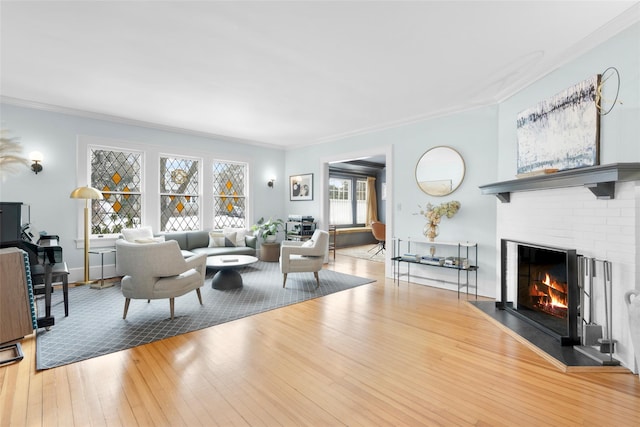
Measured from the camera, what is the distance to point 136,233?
4691mm

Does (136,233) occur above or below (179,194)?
below

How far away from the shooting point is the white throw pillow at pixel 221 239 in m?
5.64

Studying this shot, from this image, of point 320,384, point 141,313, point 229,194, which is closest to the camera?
point 320,384

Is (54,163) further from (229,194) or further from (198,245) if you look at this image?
(229,194)

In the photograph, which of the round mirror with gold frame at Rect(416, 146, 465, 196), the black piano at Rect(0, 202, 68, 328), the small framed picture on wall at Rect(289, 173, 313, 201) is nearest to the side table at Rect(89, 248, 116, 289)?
the black piano at Rect(0, 202, 68, 328)

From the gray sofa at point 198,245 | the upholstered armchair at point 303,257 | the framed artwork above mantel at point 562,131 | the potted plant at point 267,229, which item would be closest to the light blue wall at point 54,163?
the gray sofa at point 198,245

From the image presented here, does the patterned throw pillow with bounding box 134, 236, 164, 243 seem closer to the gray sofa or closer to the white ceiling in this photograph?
the gray sofa

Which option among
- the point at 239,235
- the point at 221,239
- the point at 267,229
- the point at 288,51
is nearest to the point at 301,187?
the point at 267,229

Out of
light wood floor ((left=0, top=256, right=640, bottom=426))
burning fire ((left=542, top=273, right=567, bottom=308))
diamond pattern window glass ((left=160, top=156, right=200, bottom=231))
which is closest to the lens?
light wood floor ((left=0, top=256, right=640, bottom=426))

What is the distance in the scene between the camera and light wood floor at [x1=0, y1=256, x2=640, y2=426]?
5.56 ft

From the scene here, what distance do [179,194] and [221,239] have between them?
1207 mm

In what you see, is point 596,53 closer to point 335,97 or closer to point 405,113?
point 405,113

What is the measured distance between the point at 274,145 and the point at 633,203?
6.12 meters

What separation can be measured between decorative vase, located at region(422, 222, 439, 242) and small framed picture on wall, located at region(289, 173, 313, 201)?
2.87 m
